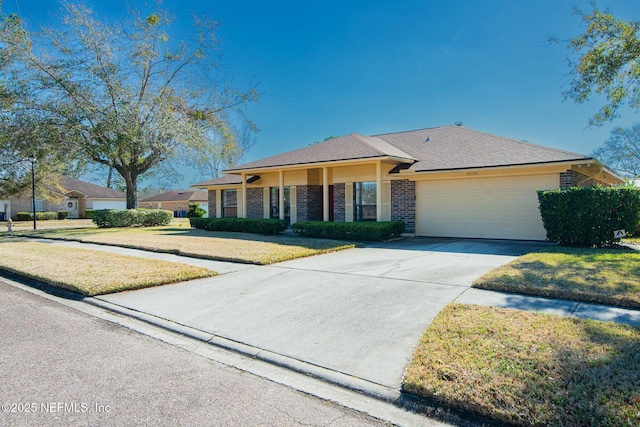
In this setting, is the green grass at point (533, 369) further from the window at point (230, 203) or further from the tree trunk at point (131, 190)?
the tree trunk at point (131, 190)

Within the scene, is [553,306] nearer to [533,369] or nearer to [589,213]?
[533,369]

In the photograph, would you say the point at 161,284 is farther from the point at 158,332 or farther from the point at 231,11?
the point at 231,11

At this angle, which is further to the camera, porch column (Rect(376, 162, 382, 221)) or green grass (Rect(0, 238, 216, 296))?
porch column (Rect(376, 162, 382, 221))

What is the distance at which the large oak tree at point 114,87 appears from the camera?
19.4 metres

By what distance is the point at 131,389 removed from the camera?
10.6ft

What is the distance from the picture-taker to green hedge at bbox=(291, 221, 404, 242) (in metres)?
13.2

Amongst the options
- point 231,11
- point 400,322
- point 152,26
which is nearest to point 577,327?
point 400,322

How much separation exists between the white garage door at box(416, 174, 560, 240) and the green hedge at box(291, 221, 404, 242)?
55.0 inches

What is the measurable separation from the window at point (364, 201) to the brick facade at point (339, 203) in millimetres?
571

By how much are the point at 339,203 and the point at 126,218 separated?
1383cm

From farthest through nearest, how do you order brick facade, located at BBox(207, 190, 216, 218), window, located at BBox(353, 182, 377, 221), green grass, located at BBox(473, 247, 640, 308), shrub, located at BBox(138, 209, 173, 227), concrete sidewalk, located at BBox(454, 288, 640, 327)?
brick facade, located at BBox(207, 190, 216, 218)
shrub, located at BBox(138, 209, 173, 227)
window, located at BBox(353, 182, 377, 221)
green grass, located at BBox(473, 247, 640, 308)
concrete sidewalk, located at BBox(454, 288, 640, 327)

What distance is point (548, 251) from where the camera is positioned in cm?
943

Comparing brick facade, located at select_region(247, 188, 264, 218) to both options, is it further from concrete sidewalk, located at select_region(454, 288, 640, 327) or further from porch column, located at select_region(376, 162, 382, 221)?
concrete sidewalk, located at select_region(454, 288, 640, 327)

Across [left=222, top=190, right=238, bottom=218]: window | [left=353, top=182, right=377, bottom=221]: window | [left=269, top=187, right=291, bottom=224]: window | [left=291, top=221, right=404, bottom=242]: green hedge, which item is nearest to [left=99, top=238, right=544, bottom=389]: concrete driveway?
[left=291, top=221, right=404, bottom=242]: green hedge
